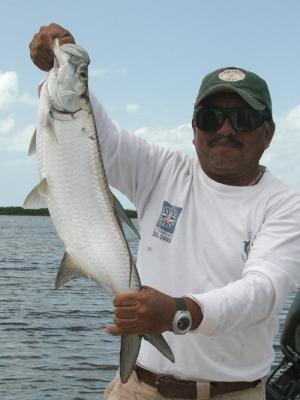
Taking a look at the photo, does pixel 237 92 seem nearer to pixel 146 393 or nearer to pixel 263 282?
pixel 263 282

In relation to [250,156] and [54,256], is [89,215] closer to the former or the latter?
[250,156]

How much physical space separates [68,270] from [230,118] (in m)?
1.42

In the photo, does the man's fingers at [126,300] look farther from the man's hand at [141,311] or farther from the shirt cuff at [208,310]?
the shirt cuff at [208,310]

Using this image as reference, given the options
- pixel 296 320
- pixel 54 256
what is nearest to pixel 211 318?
pixel 296 320

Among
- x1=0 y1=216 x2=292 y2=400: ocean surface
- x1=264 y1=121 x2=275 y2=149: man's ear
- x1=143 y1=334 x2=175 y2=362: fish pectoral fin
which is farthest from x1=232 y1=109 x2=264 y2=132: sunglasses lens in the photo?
x1=0 y1=216 x2=292 y2=400: ocean surface

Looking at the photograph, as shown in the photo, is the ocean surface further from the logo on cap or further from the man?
the logo on cap

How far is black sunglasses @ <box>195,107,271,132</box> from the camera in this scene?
458cm

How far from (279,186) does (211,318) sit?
1.30m

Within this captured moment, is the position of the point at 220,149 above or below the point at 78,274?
above

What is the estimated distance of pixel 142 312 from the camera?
347 centimetres

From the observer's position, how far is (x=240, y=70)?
4.75 metres

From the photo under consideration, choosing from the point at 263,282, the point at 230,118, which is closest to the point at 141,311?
the point at 263,282

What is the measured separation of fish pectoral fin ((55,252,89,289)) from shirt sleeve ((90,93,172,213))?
915 millimetres

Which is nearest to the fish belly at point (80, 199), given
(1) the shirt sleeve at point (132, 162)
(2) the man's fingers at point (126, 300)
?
(2) the man's fingers at point (126, 300)
